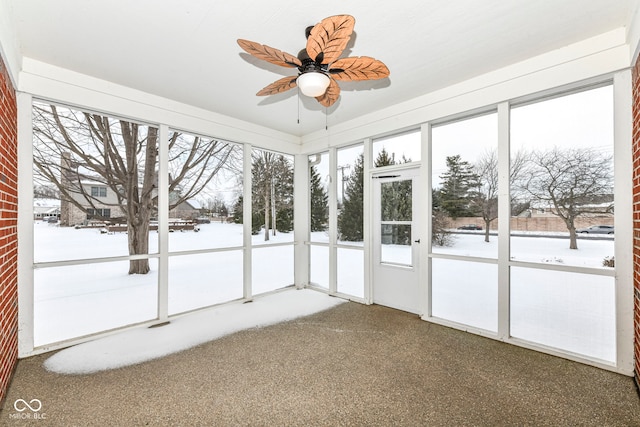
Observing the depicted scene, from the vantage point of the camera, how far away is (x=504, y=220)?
9.94 ft

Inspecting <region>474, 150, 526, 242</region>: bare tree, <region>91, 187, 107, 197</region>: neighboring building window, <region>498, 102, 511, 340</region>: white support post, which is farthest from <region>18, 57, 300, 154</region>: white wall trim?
<region>498, 102, 511, 340</region>: white support post

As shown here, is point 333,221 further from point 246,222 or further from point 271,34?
point 271,34

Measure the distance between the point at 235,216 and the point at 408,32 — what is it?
11.1ft

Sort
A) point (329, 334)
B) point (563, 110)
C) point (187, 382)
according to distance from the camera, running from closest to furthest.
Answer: point (187, 382) → point (563, 110) → point (329, 334)

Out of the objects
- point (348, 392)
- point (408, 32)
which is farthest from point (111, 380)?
point (408, 32)

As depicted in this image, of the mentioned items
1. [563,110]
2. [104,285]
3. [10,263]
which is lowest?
[104,285]

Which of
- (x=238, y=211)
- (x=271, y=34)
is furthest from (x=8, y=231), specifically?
(x=271, y=34)

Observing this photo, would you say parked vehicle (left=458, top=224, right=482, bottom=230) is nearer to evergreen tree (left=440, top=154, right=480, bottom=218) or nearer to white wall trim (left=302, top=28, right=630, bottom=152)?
evergreen tree (left=440, top=154, right=480, bottom=218)

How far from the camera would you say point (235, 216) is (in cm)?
452

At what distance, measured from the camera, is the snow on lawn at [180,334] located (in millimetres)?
2592

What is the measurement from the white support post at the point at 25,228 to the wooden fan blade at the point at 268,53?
248 centimetres

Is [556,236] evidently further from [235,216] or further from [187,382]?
[235,216]

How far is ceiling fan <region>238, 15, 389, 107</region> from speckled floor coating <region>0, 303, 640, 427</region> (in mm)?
2244

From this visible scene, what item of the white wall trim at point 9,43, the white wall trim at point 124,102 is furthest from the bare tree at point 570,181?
the white wall trim at point 9,43
